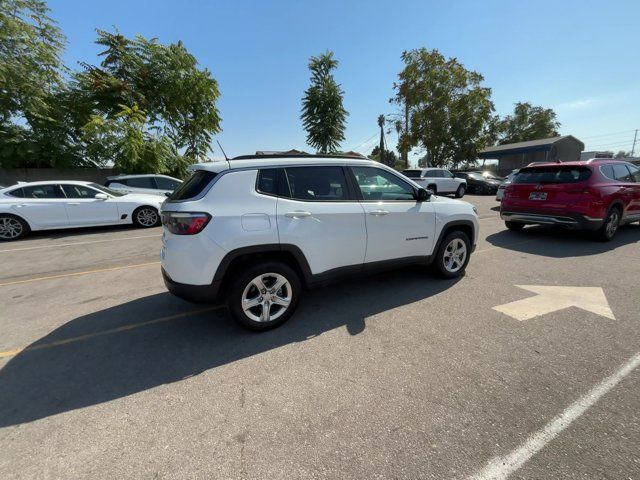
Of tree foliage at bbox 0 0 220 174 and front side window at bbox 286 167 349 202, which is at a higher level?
tree foliage at bbox 0 0 220 174

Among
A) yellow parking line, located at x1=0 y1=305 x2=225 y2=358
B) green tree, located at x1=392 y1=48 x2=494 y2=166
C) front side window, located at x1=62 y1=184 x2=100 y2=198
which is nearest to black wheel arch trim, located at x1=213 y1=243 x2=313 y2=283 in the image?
yellow parking line, located at x1=0 y1=305 x2=225 y2=358

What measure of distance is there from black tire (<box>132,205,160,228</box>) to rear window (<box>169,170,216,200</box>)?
7.21 m

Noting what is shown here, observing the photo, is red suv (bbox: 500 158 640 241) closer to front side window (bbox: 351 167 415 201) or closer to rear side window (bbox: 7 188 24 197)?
front side window (bbox: 351 167 415 201)

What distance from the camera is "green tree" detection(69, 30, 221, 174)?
1391cm

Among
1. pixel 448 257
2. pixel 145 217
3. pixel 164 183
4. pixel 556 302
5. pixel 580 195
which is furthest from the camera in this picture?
pixel 164 183

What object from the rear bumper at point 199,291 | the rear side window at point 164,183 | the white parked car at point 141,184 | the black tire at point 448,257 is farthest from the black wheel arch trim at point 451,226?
the rear side window at point 164,183

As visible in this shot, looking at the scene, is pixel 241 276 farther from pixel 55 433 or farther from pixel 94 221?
pixel 94 221

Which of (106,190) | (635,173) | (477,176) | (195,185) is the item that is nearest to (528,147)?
(477,176)

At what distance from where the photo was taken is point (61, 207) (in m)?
8.41

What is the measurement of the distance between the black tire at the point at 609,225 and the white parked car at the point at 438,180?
11469mm

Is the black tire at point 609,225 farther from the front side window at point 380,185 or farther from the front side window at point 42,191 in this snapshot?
the front side window at point 42,191

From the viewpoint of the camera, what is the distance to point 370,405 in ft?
7.43

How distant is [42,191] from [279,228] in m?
8.83

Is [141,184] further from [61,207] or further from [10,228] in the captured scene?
[10,228]
